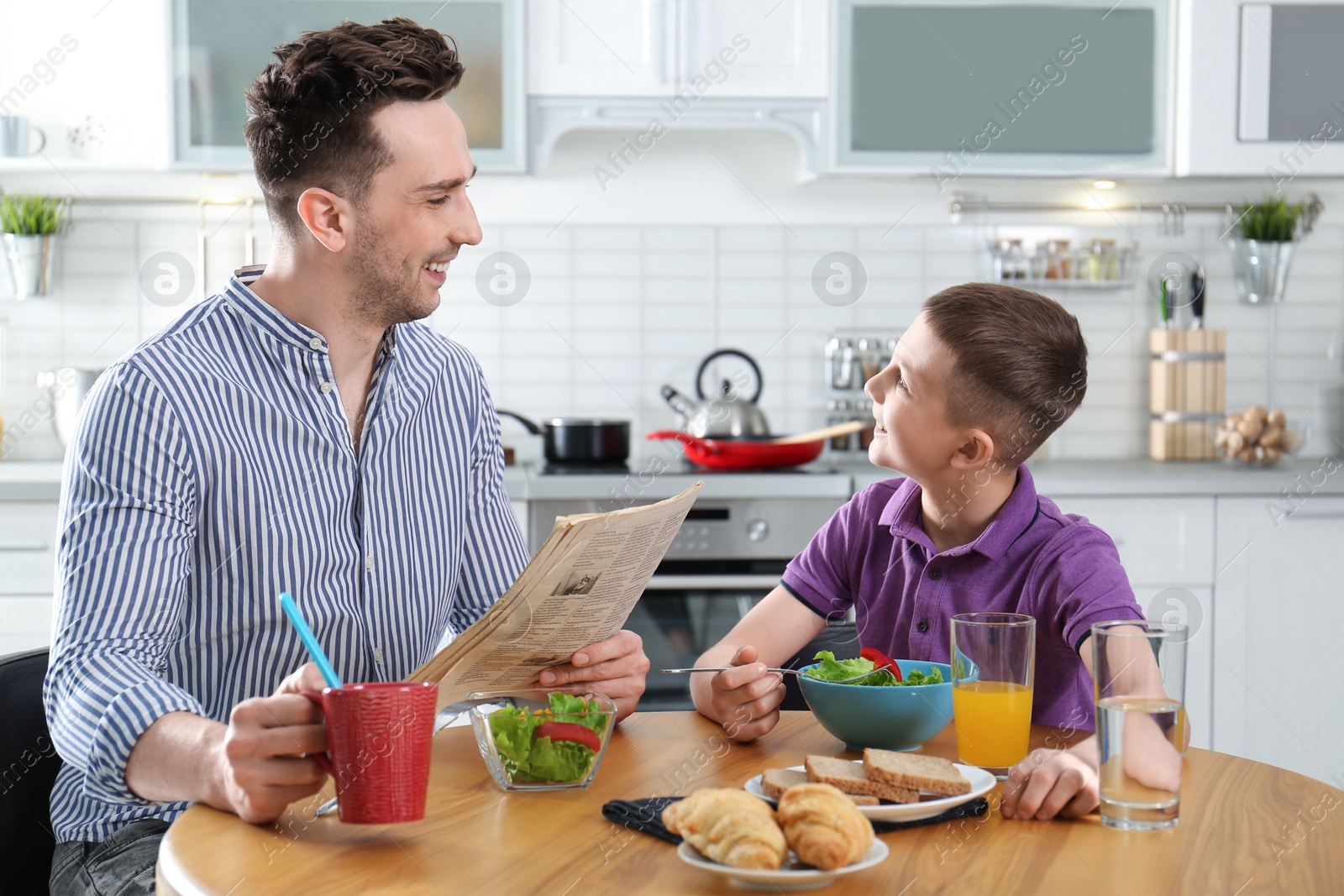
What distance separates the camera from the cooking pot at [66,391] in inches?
119

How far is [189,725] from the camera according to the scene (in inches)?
38.9

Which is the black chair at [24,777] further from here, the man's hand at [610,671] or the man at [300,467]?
the man's hand at [610,671]

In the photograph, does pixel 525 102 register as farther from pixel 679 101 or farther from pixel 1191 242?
pixel 1191 242

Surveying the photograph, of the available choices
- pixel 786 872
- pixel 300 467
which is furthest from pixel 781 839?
pixel 300 467

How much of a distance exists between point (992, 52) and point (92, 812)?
2.51m

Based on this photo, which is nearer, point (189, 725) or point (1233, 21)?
point (189, 725)

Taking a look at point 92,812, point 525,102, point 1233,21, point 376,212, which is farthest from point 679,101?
point 92,812

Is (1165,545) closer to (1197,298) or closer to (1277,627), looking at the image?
(1277,627)

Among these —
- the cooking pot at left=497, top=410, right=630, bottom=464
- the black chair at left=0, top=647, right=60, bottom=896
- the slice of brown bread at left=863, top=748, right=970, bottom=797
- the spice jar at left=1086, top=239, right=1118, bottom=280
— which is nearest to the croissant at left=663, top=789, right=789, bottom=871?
the slice of brown bread at left=863, top=748, right=970, bottom=797

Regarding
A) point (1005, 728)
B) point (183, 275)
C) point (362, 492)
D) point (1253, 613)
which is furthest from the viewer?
point (183, 275)

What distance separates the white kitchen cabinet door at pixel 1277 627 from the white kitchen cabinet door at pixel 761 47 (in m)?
1.37

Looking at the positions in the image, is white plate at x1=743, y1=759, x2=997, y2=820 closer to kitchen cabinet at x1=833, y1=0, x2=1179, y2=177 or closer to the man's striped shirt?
the man's striped shirt

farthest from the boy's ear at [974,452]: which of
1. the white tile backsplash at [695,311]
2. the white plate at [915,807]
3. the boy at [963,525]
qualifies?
the white tile backsplash at [695,311]

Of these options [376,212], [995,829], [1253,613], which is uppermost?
[376,212]
